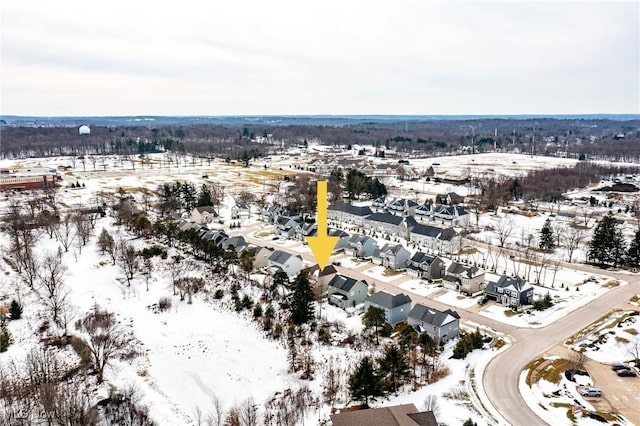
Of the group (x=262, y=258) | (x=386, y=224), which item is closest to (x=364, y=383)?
(x=262, y=258)

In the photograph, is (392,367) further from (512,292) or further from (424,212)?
(424,212)

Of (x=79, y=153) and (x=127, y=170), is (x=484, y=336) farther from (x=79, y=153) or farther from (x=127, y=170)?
(x=79, y=153)

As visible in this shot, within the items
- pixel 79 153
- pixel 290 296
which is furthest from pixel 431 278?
pixel 79 153

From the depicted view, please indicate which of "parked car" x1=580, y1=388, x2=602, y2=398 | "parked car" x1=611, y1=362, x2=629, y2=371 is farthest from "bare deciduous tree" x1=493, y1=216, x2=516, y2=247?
"parked car" x1=580, y1=388, x2=602, y2=398

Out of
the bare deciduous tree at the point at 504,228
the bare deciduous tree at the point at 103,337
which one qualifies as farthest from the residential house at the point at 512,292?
the bare deciduous tree at the point at 103,337

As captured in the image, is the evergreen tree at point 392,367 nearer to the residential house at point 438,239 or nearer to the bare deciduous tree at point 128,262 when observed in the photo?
the bare deciduous tree at point 128,262

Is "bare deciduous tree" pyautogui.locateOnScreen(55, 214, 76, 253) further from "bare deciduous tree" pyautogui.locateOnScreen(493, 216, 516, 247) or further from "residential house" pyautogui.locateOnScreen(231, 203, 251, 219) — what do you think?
"bare deciduous tree" pyautogui.locateOnScreen(493, 216, 516, 247)

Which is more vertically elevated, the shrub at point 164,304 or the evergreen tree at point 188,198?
the evergreen tree at point 188,198
